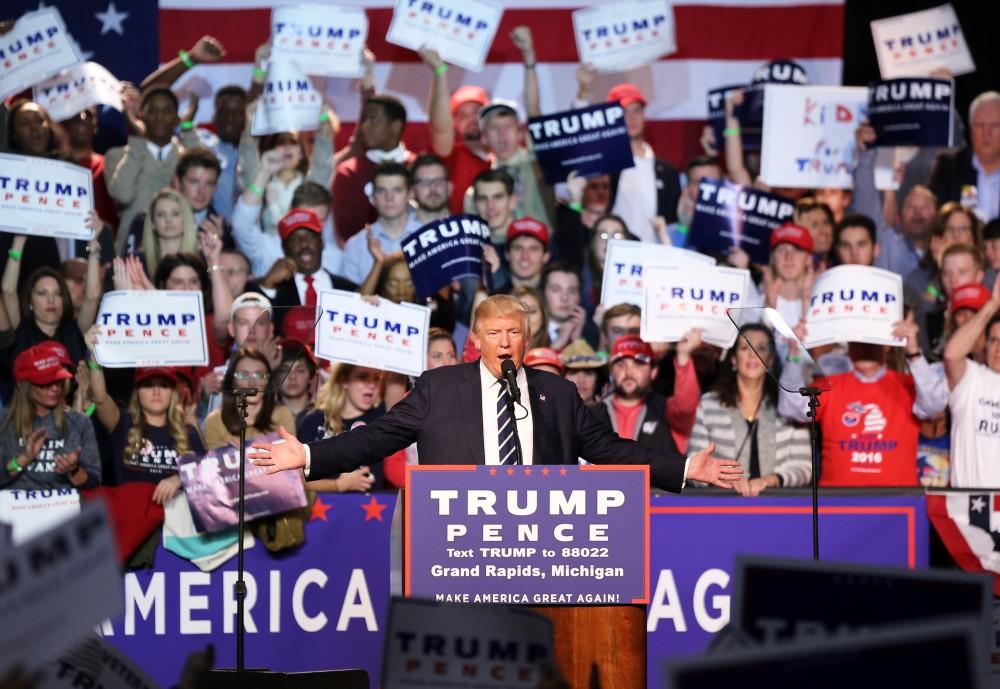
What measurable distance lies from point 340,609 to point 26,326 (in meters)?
2.35

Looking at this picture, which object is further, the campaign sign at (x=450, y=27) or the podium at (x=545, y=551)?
the campaign sign at (x=450, y=27)

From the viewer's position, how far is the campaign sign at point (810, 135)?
8.71 meters

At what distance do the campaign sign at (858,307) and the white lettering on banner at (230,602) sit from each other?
8.39 ft

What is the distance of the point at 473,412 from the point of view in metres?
5.19

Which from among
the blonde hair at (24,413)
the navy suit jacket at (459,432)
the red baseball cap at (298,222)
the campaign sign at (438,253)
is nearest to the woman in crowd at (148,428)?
the blonde hair at (24,413)

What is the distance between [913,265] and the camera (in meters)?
8.50

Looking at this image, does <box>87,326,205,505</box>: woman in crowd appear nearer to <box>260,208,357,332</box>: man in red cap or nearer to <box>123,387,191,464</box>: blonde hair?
<box>123,387,191,464</box>: blonde hair

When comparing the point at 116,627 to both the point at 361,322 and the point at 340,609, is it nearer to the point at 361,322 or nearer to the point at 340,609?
the point at 340,609

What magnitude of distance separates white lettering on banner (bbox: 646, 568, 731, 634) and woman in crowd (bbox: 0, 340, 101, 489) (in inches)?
105

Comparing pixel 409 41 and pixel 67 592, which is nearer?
pixel 67 592

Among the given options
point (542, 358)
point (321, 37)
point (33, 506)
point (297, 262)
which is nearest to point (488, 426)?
point (542, 358)

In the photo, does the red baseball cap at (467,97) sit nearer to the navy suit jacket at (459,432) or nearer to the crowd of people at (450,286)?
the crowd of people at (450,286)

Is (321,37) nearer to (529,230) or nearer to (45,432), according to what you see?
(529,230)

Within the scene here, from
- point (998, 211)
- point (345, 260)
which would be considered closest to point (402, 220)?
point (345, 260)
